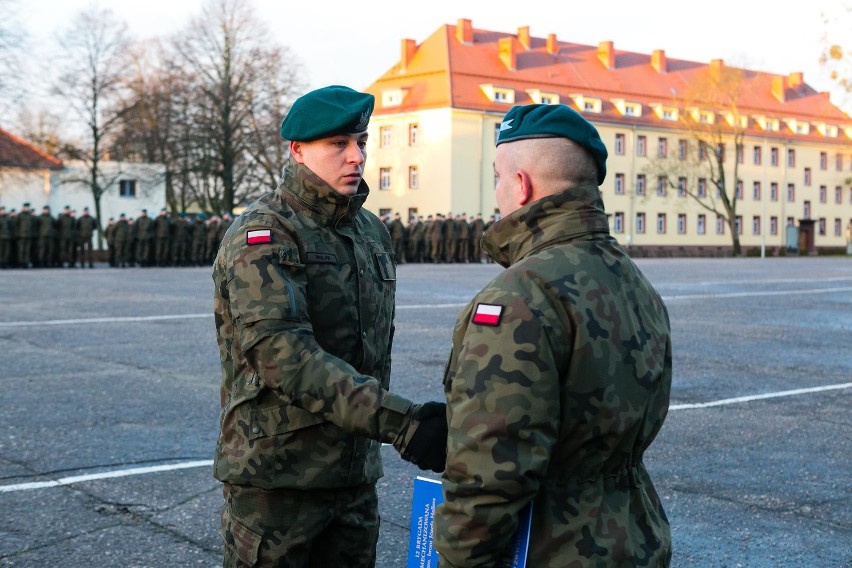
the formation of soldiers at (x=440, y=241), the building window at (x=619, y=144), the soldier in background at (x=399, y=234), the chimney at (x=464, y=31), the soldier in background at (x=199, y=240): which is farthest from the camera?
the building window at (x=619, y=144)

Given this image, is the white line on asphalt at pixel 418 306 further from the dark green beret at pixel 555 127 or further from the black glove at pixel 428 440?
the dark green beret at pixel 555 127

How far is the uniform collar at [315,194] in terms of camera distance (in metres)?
3.27

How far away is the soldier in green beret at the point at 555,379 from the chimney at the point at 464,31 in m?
78.5

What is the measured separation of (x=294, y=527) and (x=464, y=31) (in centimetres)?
7925

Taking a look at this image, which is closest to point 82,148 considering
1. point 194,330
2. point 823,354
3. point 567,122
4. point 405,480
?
point 194,330

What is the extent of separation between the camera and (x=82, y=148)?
59.2 meters

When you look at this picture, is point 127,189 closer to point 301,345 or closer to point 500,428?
point 301,345

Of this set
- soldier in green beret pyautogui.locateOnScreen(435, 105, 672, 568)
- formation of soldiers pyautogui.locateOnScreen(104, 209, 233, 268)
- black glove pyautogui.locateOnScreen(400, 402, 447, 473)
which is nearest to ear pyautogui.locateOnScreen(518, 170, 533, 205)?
soldier in green beret pyautogui.locateOnScreen(435, 105, 672, 568)

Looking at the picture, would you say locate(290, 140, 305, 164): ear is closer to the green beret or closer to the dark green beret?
the green beret

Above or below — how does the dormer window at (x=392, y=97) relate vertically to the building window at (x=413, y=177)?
above

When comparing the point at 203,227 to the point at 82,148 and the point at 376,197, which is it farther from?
the point at 376,197

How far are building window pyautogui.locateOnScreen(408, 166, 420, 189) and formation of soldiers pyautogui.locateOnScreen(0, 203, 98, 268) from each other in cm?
3926

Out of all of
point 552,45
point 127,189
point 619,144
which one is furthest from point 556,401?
point 552,45

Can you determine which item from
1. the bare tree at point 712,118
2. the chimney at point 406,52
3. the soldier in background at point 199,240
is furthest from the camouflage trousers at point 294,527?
the chimney at point 406,52
